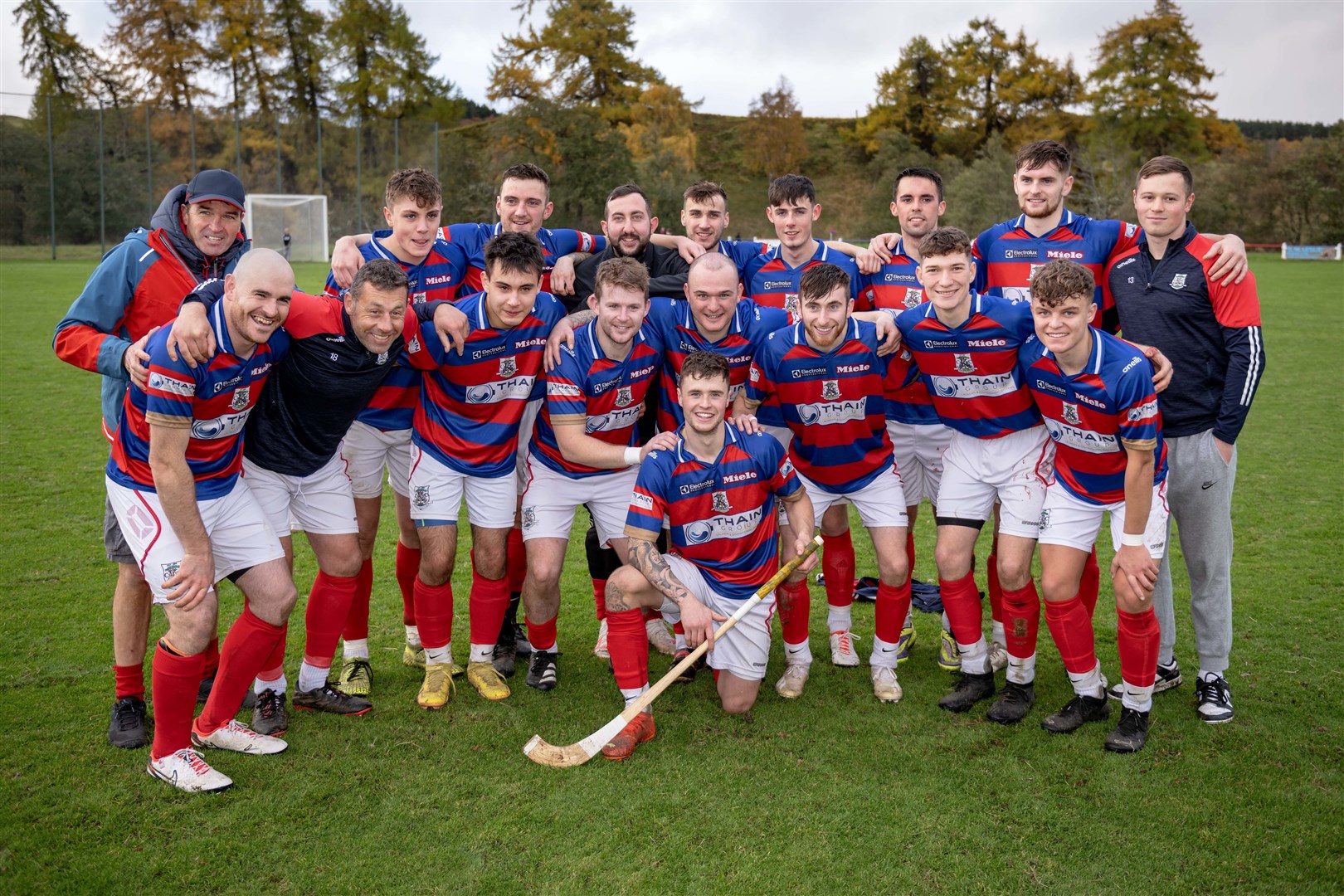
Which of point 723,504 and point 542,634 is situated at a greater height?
point 723,504

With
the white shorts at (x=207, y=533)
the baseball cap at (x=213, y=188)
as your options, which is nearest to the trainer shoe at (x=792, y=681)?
the white shorts at (x=207, y=533)

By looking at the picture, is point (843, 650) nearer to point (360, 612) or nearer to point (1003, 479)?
point (1003, 479)

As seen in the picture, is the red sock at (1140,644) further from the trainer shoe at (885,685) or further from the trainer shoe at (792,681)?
the trainer shoe at (792,681)

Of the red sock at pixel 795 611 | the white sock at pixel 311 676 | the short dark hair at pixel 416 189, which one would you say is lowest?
the white sock at pixel 311 676

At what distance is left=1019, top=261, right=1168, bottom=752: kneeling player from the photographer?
3.50 metres

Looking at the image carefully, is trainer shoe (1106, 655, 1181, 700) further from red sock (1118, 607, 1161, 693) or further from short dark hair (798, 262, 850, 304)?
short dark hair (798, 262, 850, 304)

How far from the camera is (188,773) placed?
3.29m

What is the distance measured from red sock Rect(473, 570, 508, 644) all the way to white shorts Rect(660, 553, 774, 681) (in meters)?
0.78

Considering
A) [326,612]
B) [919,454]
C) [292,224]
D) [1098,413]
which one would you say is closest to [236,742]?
[326,612]

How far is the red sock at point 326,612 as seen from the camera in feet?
12.7

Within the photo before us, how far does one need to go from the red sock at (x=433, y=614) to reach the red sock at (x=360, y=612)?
0.29 m

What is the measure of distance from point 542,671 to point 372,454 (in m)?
1.23

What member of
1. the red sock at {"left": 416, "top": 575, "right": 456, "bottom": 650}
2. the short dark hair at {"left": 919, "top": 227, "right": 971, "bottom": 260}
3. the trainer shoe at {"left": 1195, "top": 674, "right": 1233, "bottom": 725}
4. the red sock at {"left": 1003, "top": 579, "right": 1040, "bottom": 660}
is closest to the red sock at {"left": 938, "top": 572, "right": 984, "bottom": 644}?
the red sock at {"left": 1003, "top": 579, "right": 1040, "bottom": 660}

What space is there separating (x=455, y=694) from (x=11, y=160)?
35245 millimetres
